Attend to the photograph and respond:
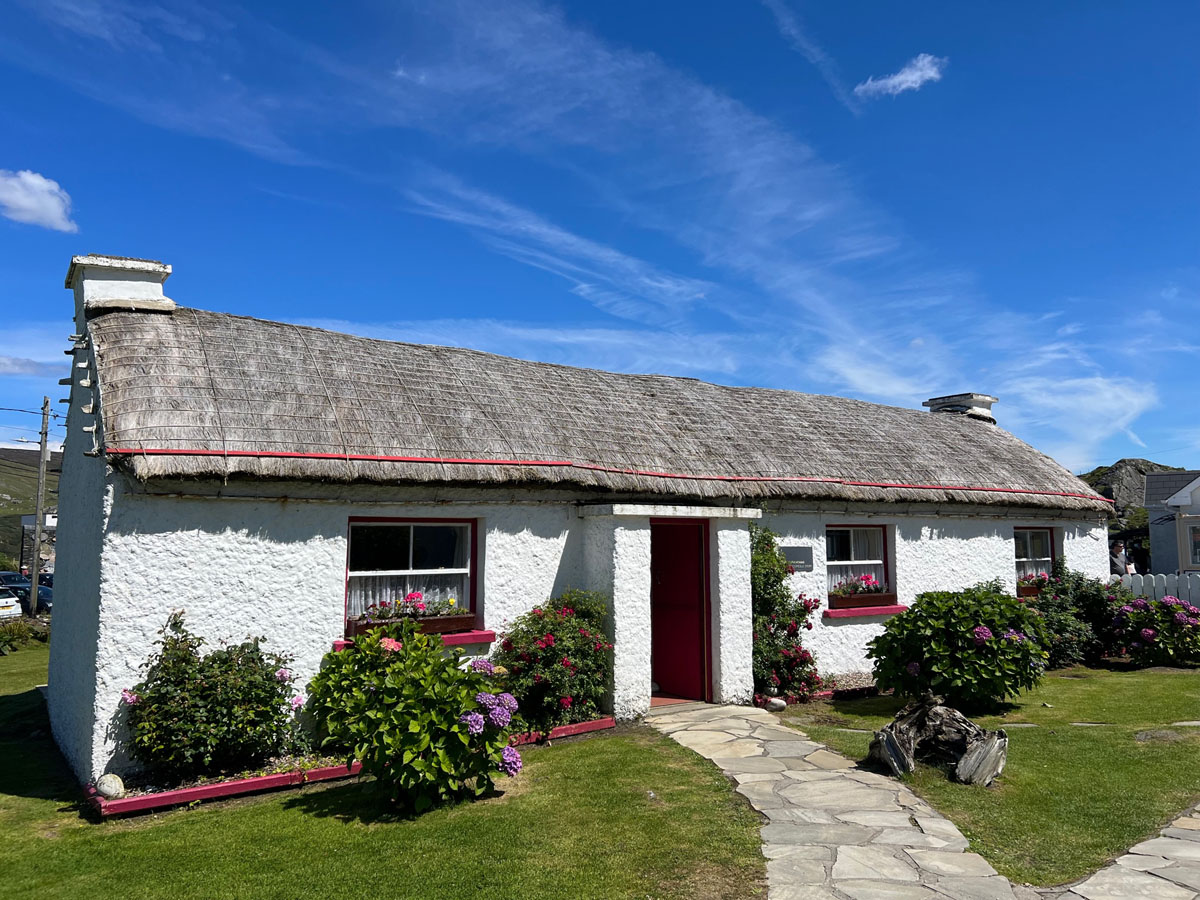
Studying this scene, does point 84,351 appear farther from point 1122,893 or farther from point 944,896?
point 1122,893

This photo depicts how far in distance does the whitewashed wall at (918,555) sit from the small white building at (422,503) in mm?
45

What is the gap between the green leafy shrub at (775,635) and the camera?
34.2 feet

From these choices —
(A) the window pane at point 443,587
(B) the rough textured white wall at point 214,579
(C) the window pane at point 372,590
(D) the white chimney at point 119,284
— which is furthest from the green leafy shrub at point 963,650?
(D) the white chimney at point 119,284

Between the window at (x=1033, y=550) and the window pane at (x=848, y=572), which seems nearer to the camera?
→ the window pane at (x=848, y=572)

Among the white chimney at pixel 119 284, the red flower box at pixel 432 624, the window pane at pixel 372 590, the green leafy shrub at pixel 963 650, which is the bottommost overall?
the green leafy shrub at pixel 963 650

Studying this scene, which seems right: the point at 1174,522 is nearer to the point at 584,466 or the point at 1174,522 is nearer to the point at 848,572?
the point at 848,572

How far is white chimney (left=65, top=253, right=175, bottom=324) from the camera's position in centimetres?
951

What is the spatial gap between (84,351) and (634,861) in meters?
8.82

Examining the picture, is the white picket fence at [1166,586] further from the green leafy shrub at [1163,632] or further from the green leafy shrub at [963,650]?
the green leafy shrub at [963,650]

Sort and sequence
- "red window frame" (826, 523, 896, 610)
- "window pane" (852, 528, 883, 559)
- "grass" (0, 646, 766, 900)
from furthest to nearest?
1. "window pane" (852, 528, 883, 559)
2. "red window frame" (826, 523, 896, 610)
3. "grass" (0, 646, 766, 900)

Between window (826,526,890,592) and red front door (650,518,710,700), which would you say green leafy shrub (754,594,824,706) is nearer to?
red front door (650,518,710,700)

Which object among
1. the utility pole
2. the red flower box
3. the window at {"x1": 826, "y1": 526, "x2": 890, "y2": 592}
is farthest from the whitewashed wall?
the utility pole

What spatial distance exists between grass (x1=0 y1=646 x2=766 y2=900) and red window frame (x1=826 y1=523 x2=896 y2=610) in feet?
18.2

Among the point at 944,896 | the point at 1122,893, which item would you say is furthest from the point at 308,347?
the point at 1122,893
